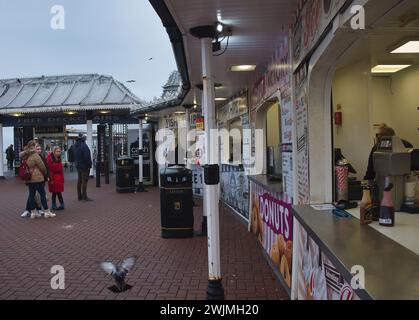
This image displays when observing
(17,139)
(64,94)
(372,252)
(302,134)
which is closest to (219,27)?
(302,134)

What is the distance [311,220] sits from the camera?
309cm

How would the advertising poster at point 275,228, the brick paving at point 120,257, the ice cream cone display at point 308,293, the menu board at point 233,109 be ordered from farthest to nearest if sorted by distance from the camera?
the menu board at point 233,109, the advertising poster at point 275,228, the brick paving at point 120,257, the ice cream cone display at point 308,293

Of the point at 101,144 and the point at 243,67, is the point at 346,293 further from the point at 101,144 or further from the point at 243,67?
the point at 101,144

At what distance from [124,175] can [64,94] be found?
939cm

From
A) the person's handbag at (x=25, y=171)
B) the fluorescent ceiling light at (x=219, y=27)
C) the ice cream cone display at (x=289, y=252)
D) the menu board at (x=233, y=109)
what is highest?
the fluorescent ceiling light at (x=219, y=27)

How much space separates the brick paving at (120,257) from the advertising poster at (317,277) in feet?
2.91

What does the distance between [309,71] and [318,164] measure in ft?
2.80

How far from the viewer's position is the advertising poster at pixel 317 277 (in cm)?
228

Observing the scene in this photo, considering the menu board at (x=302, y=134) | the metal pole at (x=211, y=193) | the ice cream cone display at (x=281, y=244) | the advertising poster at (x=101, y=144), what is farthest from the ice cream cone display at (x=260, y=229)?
the advertising poster at (x=101, y=144)

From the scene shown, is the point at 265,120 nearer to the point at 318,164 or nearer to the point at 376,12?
the point at 318,164

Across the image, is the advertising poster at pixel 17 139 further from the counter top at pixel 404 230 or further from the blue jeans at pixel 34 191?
the counter top at pixel 404 230

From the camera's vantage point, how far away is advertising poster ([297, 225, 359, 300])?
228 centimetres

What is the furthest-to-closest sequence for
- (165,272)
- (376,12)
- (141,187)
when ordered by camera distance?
(141,187) → (165,272) → (376,12)
